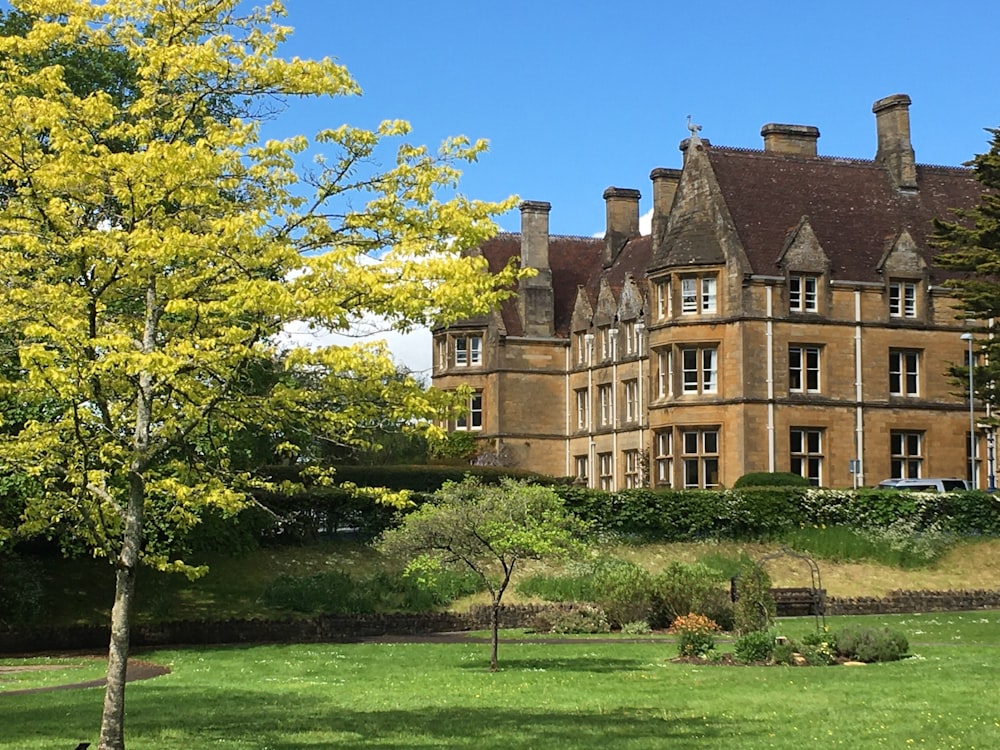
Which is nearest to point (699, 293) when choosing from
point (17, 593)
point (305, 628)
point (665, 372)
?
point (665, 372)

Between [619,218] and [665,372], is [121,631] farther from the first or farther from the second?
[619,218]

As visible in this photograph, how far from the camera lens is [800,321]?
6100 centimetres

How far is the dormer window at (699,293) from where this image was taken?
6094 cm

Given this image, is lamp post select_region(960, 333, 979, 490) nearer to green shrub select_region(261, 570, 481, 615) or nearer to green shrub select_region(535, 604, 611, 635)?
green shrub select_region(261, 570, 481, 615)

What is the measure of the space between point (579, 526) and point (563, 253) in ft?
167

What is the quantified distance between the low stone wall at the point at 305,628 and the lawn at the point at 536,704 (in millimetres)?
4996

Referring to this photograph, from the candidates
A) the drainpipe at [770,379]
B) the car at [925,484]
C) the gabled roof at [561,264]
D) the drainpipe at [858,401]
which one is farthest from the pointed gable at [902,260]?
the gabled roof at [561,264]

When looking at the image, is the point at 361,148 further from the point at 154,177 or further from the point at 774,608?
the point at 774,608

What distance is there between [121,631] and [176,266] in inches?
168

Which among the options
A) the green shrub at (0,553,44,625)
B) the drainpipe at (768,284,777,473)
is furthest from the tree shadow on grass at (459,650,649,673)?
the drainpipe at (768,284,777,473)

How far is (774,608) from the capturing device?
32969 mm

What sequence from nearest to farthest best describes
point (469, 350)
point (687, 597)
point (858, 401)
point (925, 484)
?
point (687, 597) < point (925, 484) < point (858, 401) < point (469, 350)

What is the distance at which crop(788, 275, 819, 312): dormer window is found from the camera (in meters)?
61.1

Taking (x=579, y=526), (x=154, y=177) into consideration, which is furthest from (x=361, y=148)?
(x=579, y=526)
